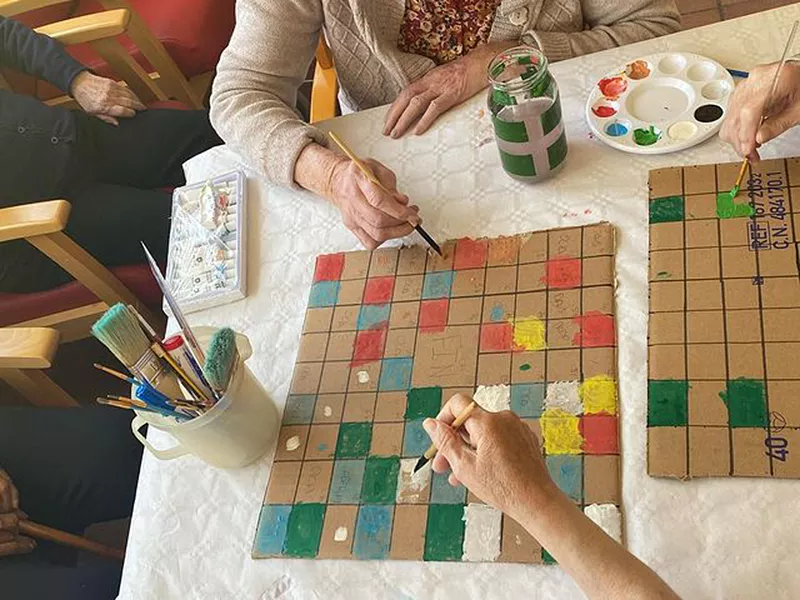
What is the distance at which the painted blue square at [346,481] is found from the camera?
2.79 feet

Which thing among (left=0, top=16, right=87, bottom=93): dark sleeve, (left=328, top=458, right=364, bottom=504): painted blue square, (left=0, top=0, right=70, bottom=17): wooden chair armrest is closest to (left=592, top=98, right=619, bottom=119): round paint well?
(left=328, top=458, right=364, bottom=504): painted blue square

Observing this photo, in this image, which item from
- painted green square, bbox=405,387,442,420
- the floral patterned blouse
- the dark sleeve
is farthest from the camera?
the dark sleeve

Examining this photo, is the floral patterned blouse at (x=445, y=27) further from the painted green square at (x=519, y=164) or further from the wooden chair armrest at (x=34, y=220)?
the wooden chair armrest at (x=34, y=220)

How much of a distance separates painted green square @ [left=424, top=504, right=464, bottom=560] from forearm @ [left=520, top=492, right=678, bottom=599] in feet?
0.34

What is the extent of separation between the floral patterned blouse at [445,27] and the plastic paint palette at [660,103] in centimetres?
26

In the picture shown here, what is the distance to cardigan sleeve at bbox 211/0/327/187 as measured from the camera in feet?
3.81

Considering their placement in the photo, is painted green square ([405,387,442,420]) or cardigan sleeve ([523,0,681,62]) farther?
cardigan sleeve ([523,0,681,62])

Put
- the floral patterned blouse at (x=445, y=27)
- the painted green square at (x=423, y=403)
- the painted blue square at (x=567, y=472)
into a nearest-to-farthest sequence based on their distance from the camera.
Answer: the painted blue square at (x=567, y=472) → the painted green square at (x=423, y=403) → the floral patterned blouse at (x=445, y=27)

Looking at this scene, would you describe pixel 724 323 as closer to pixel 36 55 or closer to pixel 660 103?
pixel 660 103

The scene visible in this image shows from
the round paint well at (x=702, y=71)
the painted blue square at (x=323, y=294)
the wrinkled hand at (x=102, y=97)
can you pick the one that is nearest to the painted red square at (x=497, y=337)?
the painted blue square at (x=323, y=294)

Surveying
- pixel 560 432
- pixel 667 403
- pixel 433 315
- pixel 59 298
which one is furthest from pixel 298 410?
pixel 59 298

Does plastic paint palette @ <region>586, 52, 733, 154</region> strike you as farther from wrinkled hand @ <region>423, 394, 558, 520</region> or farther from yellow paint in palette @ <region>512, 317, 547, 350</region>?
wrinkled hand @ <region>423, 394, 558, 520</region>

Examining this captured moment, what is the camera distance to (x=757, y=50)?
3.42 feet

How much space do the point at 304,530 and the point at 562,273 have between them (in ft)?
1.34
